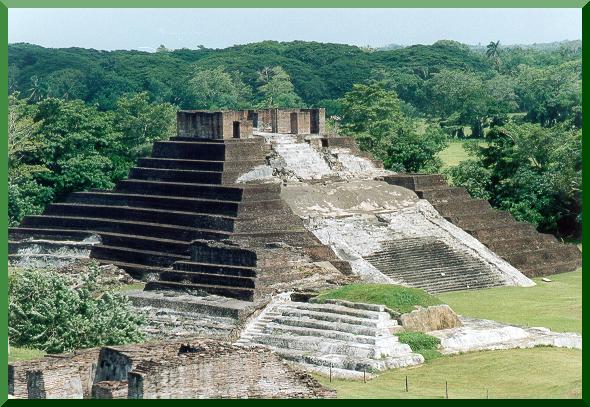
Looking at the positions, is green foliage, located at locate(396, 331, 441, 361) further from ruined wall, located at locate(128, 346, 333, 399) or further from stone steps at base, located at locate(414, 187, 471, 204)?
stone steps at base, located at locate(414, 187, 471, 204)

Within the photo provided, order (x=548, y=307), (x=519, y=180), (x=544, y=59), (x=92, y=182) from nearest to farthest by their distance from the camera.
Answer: (x=548, y=307), (x=519, y=180), (x=92, y=182), (x=544, y=59)

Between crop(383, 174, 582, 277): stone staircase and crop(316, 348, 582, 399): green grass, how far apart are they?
8816mm

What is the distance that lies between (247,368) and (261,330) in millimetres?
6141

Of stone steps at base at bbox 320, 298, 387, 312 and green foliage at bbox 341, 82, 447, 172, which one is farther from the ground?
green foliage at bbox 341, 82, 447, 172

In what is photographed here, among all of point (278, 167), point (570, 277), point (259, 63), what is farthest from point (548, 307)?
point (259, 63)

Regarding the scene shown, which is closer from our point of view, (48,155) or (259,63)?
(48,155)

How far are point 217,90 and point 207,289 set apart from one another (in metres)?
54.7

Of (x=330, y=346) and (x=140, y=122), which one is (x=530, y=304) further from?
(x=140, y=122)

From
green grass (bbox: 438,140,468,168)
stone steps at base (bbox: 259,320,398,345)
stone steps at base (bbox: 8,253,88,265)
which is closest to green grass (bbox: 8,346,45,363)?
stone steps at base (bbox: 259,320,398,345)

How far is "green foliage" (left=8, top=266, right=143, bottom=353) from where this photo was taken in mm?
23969

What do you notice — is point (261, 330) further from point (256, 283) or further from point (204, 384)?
point (204, 384)

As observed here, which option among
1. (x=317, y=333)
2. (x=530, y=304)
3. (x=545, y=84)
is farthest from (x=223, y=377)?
(x=545, y=84)

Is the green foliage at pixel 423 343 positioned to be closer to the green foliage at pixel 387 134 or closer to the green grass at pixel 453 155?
the green foliage at pixel 387 134

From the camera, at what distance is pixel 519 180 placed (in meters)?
38.6
